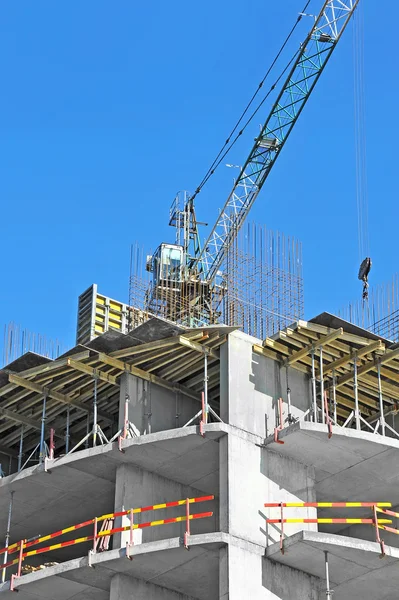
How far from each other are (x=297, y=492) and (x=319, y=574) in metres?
2.57

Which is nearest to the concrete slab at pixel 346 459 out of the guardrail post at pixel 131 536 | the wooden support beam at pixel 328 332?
the wooden support beam at pixel 328 332

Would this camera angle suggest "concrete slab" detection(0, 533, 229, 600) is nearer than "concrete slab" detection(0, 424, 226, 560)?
Yes

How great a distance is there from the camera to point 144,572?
39.4m

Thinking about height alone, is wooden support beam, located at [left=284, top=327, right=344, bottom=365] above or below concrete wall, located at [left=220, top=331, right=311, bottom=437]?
above

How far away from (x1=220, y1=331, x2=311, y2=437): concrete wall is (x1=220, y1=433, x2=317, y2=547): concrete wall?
2.88 feet

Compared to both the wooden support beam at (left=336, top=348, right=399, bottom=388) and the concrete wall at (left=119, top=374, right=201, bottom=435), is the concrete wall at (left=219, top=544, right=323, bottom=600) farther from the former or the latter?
the wooden support beam at (left=336, top=348, right=399, bottom=388)

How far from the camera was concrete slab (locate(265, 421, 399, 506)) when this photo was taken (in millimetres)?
40062

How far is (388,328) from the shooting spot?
1743 inches

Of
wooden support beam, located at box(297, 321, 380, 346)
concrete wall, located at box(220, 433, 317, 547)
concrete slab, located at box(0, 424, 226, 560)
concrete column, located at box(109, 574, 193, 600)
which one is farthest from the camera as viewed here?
wooden support beam, located at box(297, 321, 380, 346)

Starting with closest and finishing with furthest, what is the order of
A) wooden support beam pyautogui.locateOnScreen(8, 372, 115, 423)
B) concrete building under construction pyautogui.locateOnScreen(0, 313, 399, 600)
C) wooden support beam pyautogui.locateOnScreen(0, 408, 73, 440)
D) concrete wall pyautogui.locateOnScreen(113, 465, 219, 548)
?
1. concrete building under construction pyautogui.locateOnScreen(0, 313, 399, 600)
2. concrete wall pyautogui.locateOnScreen(113, 465, 219, 548)
3. wooden support beam pyautogui.locateOnScreen(8, 372, 115, 423)
4. wooden support beam pyautogui.locateOnScreen(0, 408, 73, 440)

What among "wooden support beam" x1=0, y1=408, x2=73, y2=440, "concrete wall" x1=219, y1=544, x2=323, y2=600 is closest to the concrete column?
"concrete wall" x1=219, y1=544, x2=323, y2=600

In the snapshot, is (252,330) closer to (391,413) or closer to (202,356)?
(202,356)

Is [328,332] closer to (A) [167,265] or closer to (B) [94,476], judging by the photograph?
(B) [94,476]

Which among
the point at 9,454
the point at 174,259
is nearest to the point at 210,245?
the point at 174,259
